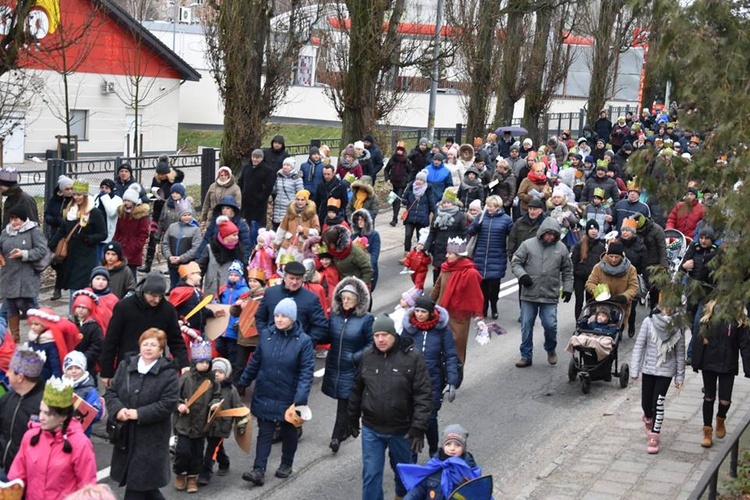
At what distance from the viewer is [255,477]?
10.7 meters

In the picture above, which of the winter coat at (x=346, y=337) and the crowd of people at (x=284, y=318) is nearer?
the crowd of people at (x=284, y=318)

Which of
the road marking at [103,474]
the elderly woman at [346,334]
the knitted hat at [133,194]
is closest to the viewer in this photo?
the road marking at [103,474]

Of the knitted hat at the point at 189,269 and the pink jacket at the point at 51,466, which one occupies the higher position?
the knitted hat at the point at 189,269

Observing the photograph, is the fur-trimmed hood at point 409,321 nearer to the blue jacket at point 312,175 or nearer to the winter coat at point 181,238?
the winter coat at point 181,238

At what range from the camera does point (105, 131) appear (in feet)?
147

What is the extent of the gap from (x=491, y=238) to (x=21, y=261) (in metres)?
6.35

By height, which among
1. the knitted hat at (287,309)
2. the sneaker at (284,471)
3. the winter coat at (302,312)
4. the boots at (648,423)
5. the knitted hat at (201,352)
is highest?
the knitted hat at (287,309)

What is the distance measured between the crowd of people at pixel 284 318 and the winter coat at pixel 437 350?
0.8 inches

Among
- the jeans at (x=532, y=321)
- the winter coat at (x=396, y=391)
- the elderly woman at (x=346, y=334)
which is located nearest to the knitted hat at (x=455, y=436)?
the winter coat at (x=396, y=391)

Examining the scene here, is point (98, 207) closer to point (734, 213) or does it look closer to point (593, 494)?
point (593, 494)

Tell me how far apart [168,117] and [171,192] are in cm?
3086

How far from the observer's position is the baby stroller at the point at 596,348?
14031 mm

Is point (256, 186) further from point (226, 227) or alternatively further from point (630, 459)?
point (630, 459)

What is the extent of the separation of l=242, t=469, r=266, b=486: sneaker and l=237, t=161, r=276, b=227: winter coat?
10417 millimetres
